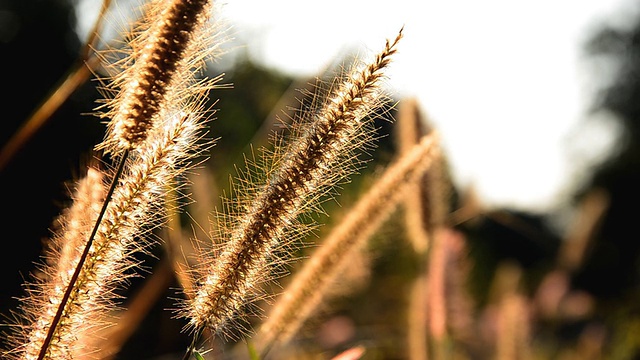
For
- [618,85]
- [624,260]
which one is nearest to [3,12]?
[624,260]

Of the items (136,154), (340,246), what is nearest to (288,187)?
(136,154)

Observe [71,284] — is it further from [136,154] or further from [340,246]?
[340,246]

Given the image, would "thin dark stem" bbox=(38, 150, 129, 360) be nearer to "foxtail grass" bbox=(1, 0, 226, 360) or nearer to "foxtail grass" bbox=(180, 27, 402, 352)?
"foxtail grass" bbox=(1, 0, 226, 360)

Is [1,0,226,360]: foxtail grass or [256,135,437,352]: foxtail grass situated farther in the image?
[256,135,437,352]: foxtail grass

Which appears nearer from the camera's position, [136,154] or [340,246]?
[136,154]

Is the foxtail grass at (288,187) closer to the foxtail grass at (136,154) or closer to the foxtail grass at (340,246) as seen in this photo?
the foxtail grass at (136,154)

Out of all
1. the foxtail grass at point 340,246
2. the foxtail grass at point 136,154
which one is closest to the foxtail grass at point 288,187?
the foxtail grass at point 136,154

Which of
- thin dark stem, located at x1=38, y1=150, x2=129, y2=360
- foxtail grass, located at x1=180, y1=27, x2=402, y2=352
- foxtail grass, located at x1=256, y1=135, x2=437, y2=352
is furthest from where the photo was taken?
foxtail grass, located at x1=256, y1=135, x2=437, y2=352

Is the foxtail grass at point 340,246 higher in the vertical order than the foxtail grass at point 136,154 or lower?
lower

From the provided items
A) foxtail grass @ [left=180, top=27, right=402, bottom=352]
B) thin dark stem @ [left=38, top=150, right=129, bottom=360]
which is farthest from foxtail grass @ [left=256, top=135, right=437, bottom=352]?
thin dark stem @ [left=38, top=150, right=129, bottom=360]

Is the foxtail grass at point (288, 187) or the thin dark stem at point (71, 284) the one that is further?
the foxtail grass at point (288, 187)

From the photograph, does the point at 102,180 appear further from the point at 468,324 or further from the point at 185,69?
the point at 468,324
